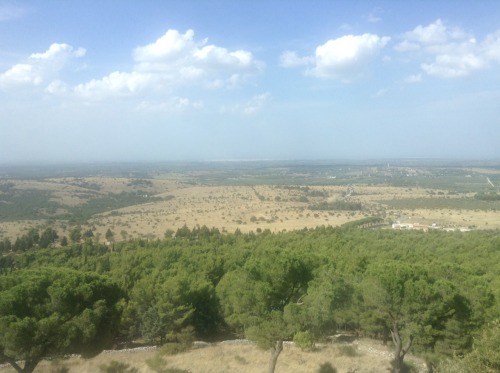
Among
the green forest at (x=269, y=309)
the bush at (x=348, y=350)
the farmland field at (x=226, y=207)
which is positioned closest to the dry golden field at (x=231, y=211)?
the farmland field at (x=226, y=207)

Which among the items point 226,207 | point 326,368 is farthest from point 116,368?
point 226,207

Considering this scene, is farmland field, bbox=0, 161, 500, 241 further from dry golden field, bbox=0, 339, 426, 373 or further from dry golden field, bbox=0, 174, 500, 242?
dry golden field, bbox=0, 339, 426, 373

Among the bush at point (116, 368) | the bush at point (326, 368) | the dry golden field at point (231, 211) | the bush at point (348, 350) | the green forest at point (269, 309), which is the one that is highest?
the green forest at point (269, 309)

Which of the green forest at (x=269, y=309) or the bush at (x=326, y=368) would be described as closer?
the green forest at (x=269, y=309)

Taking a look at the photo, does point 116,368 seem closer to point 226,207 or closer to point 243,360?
point 243,360

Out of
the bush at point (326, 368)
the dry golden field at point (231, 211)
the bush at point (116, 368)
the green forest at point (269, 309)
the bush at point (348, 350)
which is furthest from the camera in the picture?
the dry golden field at point (231, 211)

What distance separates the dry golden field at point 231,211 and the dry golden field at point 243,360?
36276 mm

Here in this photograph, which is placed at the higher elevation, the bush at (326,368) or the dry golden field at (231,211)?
the bush at (326,368)

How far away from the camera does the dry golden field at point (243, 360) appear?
16.0 meters

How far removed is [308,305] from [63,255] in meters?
27.1

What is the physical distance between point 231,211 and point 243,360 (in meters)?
60.2

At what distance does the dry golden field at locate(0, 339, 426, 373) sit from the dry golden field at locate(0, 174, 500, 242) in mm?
36276

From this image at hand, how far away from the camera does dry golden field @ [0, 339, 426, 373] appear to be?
628 inches

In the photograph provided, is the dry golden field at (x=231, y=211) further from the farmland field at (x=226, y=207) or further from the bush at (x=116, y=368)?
the bush at (x=116, y=368)
